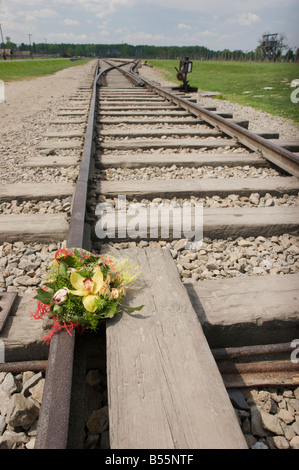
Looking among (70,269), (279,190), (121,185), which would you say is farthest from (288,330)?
(121,185)

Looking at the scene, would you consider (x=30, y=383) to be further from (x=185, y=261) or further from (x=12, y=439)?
(x=185, y=261)

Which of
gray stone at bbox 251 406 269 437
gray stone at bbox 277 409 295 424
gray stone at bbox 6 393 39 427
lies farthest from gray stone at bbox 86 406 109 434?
gray stone at bbox 277 409 295 424

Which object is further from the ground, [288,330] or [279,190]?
[279,190]

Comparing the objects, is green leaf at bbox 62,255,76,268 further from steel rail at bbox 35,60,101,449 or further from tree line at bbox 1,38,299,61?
tree line at bbox 1,38,299,61

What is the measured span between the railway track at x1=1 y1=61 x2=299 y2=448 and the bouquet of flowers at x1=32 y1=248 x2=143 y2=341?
72 mm

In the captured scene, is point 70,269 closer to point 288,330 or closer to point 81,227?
point 81,227

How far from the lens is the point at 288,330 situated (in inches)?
62.9

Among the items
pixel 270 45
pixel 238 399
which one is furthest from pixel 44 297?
pixel 270 45

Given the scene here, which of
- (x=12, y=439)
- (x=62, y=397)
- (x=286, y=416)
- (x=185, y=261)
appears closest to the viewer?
(x=62, y=397)

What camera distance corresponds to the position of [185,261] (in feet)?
6.97

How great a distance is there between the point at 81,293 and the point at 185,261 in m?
0.93

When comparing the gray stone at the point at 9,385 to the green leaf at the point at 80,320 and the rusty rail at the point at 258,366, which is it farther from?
the rusty rail at the point at 258,366

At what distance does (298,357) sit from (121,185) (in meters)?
2.09

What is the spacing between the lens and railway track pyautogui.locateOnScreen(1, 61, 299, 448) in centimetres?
106
